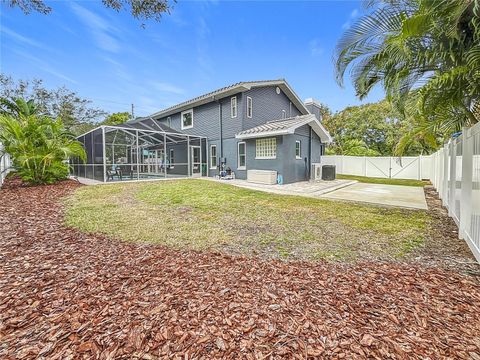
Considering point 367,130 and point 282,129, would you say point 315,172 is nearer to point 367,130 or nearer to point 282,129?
point 282,129

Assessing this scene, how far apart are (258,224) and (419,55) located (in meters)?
4.78

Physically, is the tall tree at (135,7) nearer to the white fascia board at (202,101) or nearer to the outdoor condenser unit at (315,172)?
the white fascia board at (202,101)

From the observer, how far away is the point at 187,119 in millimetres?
18375

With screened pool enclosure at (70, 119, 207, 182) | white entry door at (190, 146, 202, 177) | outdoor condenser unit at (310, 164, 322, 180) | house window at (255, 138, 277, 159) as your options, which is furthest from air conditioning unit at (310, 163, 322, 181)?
white entry door at (190, 146, 202, 177)

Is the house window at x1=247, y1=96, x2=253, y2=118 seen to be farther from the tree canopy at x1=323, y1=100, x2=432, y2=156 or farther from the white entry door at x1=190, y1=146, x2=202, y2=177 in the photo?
the tree canopy at x1=323, y1=100, x2=432, y2=156

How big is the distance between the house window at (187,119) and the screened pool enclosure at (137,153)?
5.42ft

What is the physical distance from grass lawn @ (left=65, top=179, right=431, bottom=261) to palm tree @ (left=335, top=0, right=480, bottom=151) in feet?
8.76

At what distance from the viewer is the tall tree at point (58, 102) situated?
75.5 feet

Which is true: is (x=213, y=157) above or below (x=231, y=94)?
below

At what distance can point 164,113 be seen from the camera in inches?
778

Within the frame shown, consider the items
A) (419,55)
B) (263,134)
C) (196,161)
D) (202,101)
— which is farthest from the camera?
(196,161)

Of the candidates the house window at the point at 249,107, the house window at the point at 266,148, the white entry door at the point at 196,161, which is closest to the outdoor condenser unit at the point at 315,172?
the house window at the point at 266,148

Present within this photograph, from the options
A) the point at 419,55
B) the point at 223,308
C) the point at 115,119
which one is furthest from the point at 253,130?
the point at 115,119

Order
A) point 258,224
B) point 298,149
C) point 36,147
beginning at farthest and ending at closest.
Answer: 1. point 298,149
2. point 36,147
3. point 258,224
